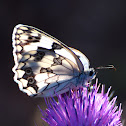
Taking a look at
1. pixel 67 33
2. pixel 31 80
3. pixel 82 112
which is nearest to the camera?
pixel 82 112

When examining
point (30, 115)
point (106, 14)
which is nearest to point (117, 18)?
point (106, 14)

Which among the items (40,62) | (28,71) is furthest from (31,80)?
(40,62)

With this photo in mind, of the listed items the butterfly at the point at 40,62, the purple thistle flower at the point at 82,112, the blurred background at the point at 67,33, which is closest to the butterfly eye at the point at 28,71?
the butterfly at the point at 40,62

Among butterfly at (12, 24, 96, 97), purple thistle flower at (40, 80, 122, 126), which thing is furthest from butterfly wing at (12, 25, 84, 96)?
purple thistle flower at (40, 80, 122, 126)

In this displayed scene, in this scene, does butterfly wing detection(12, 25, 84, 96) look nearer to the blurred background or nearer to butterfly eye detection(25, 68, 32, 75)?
butterfly eye detection(25, 68, 32, 75)

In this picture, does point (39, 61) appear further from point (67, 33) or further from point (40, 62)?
point (67, 33)

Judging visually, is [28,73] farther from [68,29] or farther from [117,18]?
[117,18]

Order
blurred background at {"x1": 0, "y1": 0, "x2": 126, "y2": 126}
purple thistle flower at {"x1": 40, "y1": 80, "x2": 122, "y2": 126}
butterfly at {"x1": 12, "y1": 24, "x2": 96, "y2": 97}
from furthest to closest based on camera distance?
blurred background at {"x1": 0, "y1": 0, "x2": 126, "y2": 126}, butterfly at {"x1": 12, "y1": 24, "x2": 96, "y2": 97}, purple thistle flower at {"x1": 40, "y1": 80, "x2": 122, "y2": 126}
